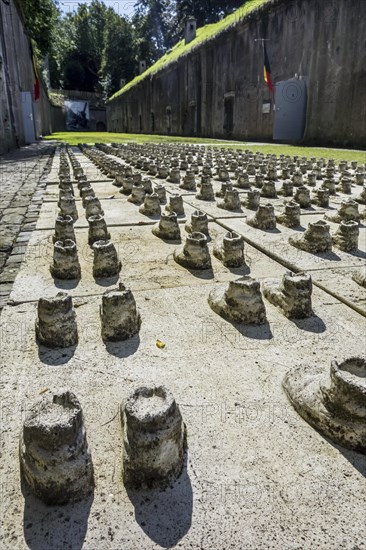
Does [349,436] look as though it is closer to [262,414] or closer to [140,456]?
[262,414]

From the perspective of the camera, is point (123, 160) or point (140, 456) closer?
point (140, 456)

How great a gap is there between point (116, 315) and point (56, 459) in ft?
2.78

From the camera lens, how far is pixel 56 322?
1.87m

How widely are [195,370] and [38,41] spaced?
36.1m

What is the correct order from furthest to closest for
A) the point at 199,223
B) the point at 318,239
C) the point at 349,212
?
the point at 349,212 → the point at 199,223 → the point at 318,239

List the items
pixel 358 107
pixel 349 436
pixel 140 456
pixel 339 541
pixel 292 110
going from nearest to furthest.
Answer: pixel 339 541, pixel 140 456, pixel 349 436, pixel 358 107, pixel 292 110

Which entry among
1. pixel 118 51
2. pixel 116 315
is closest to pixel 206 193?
pixel 116 315

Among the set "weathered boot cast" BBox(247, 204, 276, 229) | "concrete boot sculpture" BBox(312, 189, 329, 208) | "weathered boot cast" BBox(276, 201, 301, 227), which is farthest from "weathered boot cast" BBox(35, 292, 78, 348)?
"concrete boot sculpture" BBox(312, 189, 329, 208)

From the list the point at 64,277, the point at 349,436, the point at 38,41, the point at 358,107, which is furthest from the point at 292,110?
the point at 38,41

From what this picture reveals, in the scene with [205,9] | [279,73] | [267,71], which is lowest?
[279,73]

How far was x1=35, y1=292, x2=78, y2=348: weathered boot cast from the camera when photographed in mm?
1860

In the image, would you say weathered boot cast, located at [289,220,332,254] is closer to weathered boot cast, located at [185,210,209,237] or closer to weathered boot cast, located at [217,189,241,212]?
weathered boot cast, located at [185,210,209,237]

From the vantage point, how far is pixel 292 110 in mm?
17656

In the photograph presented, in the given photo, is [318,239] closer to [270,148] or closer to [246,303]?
[246,303]
